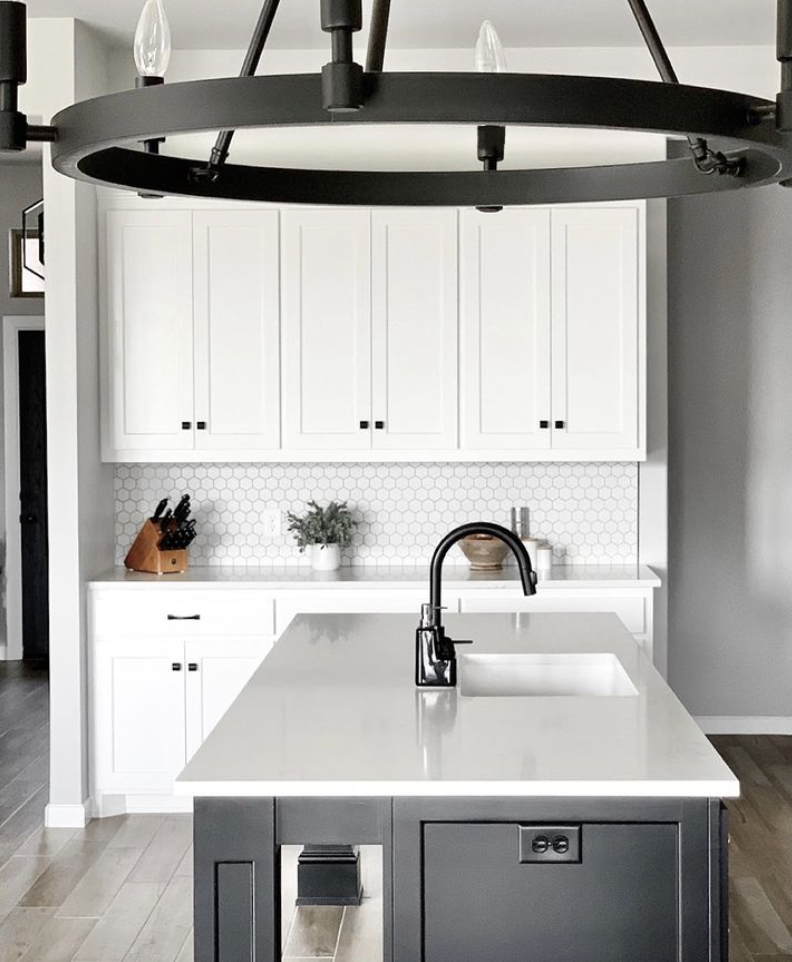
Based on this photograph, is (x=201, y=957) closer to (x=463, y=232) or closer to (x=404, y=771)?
(x=404, y=771)

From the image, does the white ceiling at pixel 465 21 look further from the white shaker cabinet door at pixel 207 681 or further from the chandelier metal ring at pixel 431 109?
the chandelier metal ring at pixel 431 109

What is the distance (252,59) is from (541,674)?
6.37 feet

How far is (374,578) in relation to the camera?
485cm

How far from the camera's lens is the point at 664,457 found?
5.12 m

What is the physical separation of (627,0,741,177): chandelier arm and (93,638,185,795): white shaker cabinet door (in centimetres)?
→ 326

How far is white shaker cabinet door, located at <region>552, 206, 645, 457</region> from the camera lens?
479cm

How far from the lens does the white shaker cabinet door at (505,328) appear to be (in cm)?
480

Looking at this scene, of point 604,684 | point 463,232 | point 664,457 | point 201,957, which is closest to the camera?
point 201,957

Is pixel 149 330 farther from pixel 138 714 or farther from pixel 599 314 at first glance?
pixel 599 314

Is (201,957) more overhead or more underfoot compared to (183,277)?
more underfoot

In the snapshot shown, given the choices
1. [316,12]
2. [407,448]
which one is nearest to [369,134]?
[316,12]

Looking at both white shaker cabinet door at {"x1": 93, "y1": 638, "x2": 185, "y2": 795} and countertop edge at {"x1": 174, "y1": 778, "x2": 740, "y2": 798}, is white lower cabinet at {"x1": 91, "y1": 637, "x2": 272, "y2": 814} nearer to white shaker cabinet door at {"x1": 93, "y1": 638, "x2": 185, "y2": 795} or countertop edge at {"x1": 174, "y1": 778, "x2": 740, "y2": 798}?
white shaker cabinet door at {"x1": 93, "y1": 638, "x2": 185, "y2": 795}

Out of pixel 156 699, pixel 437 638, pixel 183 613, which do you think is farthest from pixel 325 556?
pixel 437 638

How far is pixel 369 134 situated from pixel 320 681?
9.14 feet
